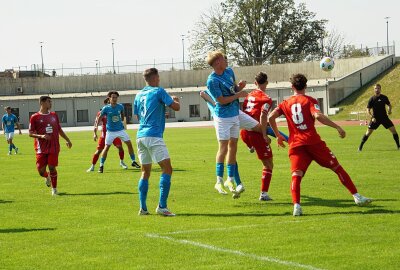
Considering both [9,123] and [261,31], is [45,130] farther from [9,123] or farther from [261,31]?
[261,31]

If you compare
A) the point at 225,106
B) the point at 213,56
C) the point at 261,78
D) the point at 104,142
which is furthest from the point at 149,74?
the point at 104,142

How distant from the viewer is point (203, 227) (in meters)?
9.84

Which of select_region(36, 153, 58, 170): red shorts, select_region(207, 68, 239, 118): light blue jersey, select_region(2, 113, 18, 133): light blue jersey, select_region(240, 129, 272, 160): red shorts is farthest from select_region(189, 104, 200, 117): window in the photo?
select_region(207, 68, 239, 118): light blue jersey

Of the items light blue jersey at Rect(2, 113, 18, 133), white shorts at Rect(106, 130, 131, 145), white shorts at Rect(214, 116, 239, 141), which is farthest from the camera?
light blue jersey at Rect(2, 113, 18, 133)

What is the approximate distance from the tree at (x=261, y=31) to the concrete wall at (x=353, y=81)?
66.5 feet

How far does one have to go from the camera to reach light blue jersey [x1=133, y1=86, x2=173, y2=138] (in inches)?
436

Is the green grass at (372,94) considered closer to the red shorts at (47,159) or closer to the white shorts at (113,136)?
the white shorts at (113,136)

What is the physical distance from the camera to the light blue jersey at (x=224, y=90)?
1236 cm

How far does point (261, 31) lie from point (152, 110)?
8492 cm

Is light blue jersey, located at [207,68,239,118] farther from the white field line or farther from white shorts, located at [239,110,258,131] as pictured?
the white field line

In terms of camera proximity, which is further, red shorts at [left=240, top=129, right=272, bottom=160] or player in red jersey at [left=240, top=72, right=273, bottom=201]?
red shorts at [left=240, top=129, right=272, bottom=160]

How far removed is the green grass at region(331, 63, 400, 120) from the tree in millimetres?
22516

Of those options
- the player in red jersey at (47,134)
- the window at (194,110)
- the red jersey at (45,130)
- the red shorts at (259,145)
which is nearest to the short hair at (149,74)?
the red shorts at (259,145)

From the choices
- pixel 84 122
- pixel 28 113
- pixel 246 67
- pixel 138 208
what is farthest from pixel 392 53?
pixel 138 208
